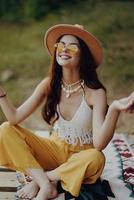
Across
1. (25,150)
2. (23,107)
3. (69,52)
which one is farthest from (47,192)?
(69,52)

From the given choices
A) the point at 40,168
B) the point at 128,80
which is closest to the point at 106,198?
the point at 40,168

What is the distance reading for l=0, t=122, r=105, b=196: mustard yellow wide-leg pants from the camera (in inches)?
110

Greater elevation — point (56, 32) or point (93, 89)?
point (56, 32)

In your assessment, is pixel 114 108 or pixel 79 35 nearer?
pixel 114 108

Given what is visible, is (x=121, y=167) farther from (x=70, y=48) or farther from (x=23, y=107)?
(x=70, y=48)

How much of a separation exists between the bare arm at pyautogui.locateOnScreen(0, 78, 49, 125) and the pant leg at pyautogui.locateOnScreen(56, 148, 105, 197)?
0.37 meters

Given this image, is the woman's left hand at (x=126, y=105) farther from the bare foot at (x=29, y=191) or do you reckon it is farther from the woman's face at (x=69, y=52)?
the bare foot at (x=29, y=191)

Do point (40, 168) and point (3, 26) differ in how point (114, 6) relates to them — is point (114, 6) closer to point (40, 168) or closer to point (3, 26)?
point (3, 26)

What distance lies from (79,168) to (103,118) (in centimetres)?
28

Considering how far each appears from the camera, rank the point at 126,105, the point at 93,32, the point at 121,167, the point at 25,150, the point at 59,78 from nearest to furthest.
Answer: the point at 126,105
the point at 25,150
the point at 59,78
the point at 121,167
the point at 93,32

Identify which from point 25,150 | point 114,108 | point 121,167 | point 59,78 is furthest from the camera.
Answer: point 121,167

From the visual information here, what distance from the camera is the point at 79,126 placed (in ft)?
9.72

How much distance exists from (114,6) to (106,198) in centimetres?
520

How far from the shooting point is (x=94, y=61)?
3025 mm
